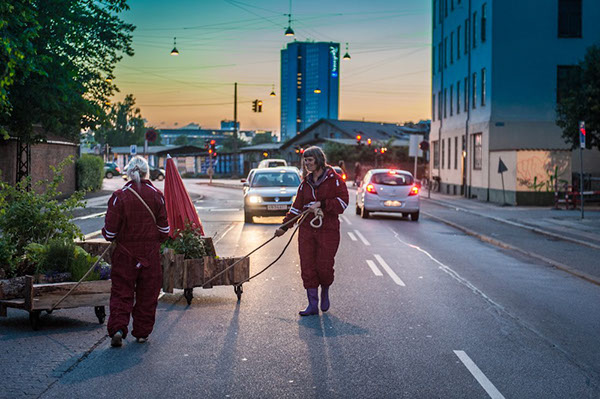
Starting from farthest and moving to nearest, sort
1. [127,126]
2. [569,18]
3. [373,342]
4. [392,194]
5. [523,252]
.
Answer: [127,126], [569,18], [392,194], [523,252], [373,342]

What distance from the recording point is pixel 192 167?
9819cm

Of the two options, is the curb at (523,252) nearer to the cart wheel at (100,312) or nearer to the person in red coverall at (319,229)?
the person in red coverall at (319,229)

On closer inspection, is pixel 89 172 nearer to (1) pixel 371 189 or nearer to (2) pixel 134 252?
(1) pixel 371 189

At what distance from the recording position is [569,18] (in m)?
37.8

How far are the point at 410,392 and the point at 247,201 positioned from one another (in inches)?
683

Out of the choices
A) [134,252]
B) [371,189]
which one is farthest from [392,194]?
[134,252]

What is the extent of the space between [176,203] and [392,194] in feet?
50.6

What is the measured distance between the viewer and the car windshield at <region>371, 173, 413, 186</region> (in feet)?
80.4

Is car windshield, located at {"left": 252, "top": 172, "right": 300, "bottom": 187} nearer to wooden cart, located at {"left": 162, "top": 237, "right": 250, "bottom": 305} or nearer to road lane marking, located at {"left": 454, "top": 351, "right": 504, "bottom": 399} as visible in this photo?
wooden cart, located at {"left": 162, "top": 237, "right": 250, "bottom": 305}

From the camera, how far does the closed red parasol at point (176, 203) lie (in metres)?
9.50

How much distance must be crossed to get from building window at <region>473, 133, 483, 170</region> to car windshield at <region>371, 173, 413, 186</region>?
16479 millimetres

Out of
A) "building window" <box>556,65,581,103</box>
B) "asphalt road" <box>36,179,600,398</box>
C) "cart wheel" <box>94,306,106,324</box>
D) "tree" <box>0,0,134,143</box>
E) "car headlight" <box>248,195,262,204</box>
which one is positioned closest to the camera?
"asphalt road" <box>36,179,600,398</box>

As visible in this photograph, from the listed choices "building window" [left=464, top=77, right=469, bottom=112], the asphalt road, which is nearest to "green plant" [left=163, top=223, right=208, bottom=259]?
the asphalt road

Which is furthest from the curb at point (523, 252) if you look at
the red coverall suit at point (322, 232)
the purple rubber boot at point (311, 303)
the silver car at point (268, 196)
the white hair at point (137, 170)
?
the white hair at point (137, 170)
